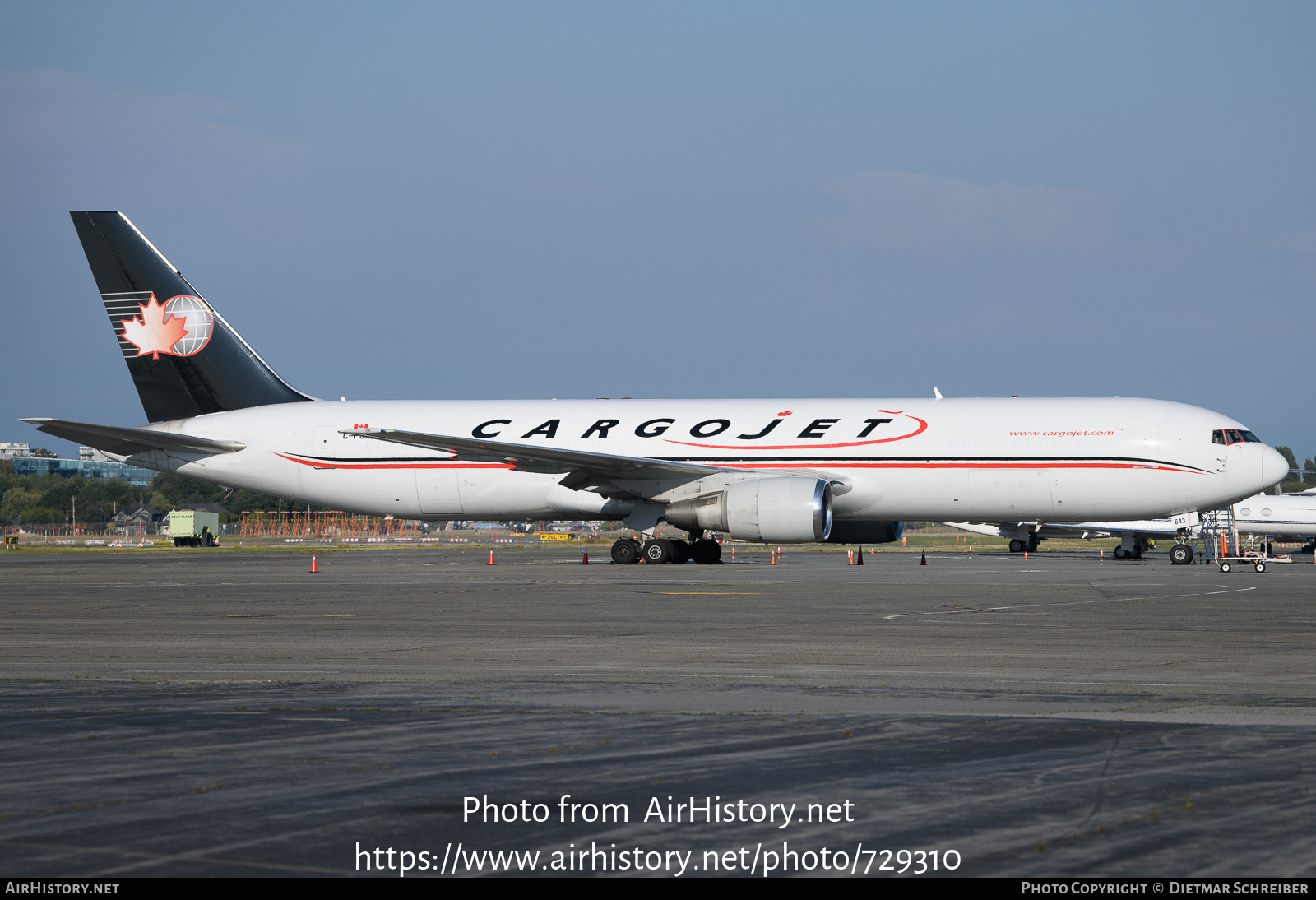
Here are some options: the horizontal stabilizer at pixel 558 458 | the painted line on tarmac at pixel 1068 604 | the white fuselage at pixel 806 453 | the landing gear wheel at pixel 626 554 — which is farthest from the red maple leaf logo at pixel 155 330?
the painted line on tarmac at pixel 1068 604

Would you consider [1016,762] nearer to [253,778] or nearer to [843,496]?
[253,778]

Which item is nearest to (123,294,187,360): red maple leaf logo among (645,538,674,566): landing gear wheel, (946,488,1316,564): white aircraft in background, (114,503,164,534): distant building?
(645,538,674,566): landing gear wheel

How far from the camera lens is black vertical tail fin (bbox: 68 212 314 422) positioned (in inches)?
1409

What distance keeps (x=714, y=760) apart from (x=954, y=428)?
26.2 metres

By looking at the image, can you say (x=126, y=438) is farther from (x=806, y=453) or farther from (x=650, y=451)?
(x=806, y=453)

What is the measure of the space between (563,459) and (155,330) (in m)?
13.7

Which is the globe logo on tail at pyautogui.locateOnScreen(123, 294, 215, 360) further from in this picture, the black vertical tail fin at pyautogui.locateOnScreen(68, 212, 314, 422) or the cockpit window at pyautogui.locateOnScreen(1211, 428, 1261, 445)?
the cockpit window at pyautogui.locateOnScreen(1211, 428, 1261, 445)

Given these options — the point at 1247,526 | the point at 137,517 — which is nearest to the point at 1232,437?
the point at 1247,526

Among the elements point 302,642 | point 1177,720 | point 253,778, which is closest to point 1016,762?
point 1177,720

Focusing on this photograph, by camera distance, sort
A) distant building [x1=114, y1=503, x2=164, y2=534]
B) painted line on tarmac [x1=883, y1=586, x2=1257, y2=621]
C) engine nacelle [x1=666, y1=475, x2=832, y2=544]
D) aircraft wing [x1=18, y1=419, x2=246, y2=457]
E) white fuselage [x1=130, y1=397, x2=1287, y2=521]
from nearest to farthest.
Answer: painted line on tarmac [x1=883, y1=586, x2=1257, y2=621]
engine nacelle [x1=666, y1=475, x2=832, y2=544]
white fuselage [x1=130, y1=397, x2=1287, y2=521]
aircraft wing [x1=18, y1=419, x2=246, y2=457]
distant building [x1=114, y1=503, x2=164, y2=534]

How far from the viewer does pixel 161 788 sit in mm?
5555

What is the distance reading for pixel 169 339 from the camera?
3606 centimetres

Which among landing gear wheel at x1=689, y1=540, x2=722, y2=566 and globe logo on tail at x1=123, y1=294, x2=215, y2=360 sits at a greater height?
globe logo on tail at x1=123, y1=294, x2=215, y2=360

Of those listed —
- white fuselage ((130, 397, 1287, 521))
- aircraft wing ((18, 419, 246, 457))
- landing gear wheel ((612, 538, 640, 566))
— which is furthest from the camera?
landing gear wheel ((612, 538, 640, 566))
